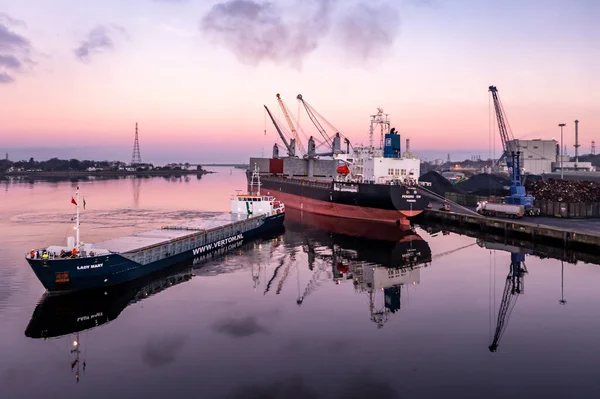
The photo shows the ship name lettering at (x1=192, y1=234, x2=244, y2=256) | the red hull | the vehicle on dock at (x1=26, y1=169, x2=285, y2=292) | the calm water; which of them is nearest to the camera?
the calm water

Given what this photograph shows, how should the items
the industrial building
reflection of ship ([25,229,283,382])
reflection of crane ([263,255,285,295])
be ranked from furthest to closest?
the industrial building, reflection of crane ([263,255,285,295]), reflection of ship ([25,229,283,382])

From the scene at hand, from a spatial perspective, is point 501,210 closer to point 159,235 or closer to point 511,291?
point 511,291

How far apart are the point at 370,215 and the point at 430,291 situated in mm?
27810

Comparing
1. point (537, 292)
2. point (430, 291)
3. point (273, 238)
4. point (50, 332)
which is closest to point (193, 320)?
point (50, 332)

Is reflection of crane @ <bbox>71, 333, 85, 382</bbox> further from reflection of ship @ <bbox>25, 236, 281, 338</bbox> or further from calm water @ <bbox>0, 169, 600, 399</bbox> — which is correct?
reflection of ship @ <bbox>25, 236, 281, 338</bbox>

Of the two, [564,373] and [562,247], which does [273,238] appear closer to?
[562,247]

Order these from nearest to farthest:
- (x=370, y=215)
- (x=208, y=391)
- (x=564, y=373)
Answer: (x=208, y=391) < (x=564, y=373) < (x=370, y=215)

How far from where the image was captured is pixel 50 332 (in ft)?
65.1

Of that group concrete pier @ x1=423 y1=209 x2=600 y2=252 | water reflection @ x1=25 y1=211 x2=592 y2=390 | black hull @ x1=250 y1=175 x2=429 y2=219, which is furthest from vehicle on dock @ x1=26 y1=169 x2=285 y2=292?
concrete pier @ x1=423 y1=209 x2=600 y2=252

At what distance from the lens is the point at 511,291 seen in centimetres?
2731

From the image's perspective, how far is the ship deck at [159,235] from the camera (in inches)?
1150

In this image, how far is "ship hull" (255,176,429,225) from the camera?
165ft

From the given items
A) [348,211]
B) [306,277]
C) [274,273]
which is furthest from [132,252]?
[348,211]

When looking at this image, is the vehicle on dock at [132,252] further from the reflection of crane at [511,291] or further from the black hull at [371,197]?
the reflection of crane at [511,291]
